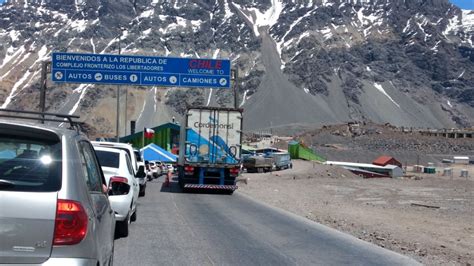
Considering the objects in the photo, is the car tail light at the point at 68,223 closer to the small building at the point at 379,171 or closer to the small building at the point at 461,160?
the small building at the point at 379,171

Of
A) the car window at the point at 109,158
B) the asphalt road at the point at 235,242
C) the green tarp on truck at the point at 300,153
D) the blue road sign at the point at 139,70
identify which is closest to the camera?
the asphalt road at the point at 235,242

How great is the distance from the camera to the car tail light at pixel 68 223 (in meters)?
4.66

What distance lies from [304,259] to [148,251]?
2.45 m

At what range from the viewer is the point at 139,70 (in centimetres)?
3850

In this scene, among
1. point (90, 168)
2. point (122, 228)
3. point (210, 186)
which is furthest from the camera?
point (210, 186)

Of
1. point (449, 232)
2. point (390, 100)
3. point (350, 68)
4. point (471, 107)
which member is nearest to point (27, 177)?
point (449, 232)

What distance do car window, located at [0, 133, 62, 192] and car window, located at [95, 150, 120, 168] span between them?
8676 mm

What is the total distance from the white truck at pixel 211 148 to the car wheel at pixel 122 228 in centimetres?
1520

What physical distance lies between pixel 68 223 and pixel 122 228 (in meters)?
7.76

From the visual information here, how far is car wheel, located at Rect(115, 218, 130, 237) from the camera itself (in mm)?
12259

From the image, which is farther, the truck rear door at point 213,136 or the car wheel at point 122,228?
the truck rear door at point 213,136

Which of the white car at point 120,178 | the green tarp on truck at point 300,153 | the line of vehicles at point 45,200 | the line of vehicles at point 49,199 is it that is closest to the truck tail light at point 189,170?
the white car at point 120,178

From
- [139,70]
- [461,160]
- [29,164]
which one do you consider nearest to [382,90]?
[461,160]

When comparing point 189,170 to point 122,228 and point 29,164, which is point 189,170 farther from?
point 29,164
